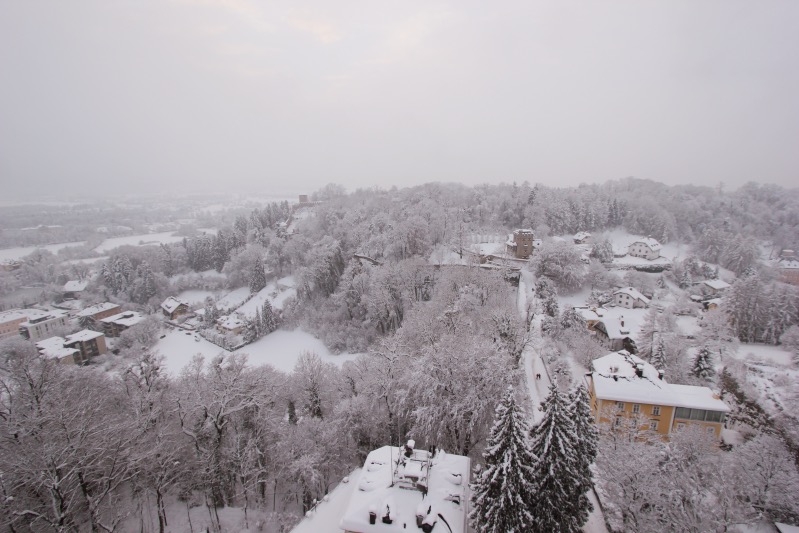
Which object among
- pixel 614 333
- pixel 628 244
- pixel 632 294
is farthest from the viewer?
pixel 628 244

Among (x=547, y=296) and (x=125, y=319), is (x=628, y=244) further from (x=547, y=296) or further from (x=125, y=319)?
(x=125, y=319)

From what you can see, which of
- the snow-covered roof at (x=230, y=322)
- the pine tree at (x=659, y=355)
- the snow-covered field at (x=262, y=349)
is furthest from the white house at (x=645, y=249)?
the snow-covered roof at (x=230, y=322)

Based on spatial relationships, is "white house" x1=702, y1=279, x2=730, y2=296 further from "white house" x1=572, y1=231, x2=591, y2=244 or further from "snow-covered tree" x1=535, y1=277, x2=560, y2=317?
"snow-covered tree" x1=535, y1=277, x2=560, y2=317

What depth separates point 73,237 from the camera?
91938mm

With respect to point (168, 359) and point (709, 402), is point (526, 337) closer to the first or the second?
point (709, 402)

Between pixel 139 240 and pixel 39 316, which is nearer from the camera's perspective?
pixel 39 316

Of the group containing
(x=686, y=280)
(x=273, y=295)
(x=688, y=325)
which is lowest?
(x=273, y=295)

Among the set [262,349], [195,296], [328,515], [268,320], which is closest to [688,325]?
[328,515]

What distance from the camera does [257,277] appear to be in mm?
52688

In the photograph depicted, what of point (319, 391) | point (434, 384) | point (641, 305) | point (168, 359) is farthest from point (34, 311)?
point (641, 305)

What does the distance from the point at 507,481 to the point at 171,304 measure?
5400 cm

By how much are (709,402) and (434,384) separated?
1315cm

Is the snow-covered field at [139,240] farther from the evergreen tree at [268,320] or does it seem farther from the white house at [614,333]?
the white house at [614,333]

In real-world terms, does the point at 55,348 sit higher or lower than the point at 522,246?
lower
